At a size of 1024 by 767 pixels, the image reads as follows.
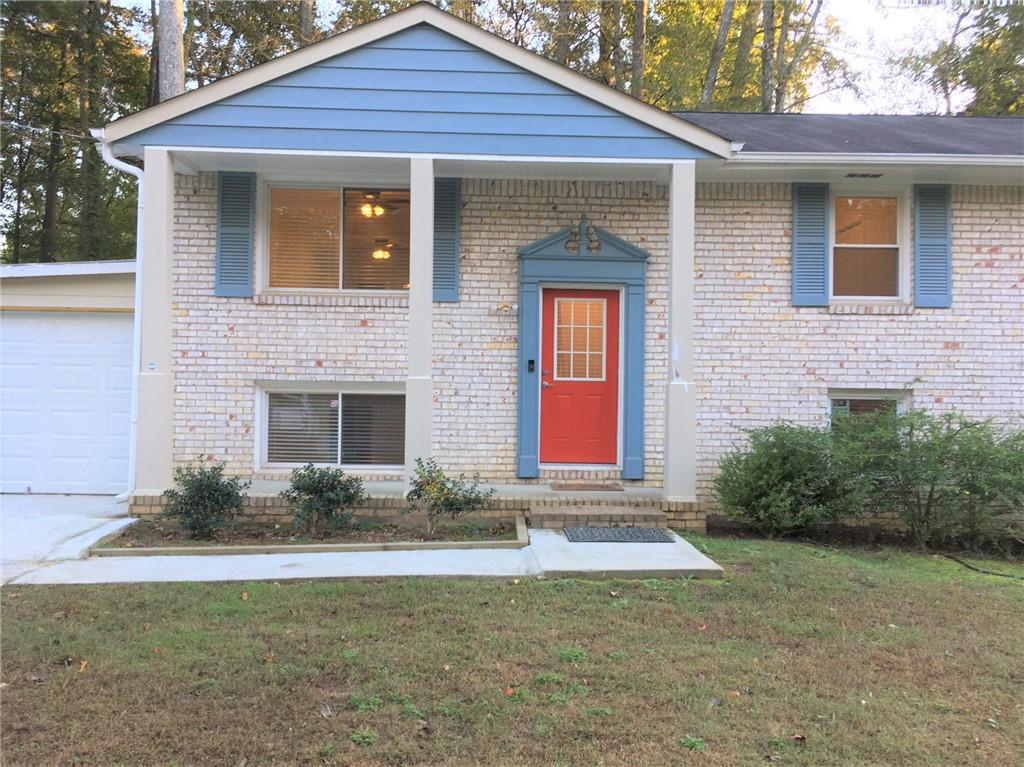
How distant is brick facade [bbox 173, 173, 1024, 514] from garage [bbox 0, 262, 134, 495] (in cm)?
87

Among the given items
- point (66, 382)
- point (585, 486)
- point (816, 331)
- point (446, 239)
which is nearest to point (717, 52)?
point (816, 331)

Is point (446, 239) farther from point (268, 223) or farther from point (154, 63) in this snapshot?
point (154, 63)

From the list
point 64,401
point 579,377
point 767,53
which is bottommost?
point 64,401

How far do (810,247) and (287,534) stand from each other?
6.39 meters

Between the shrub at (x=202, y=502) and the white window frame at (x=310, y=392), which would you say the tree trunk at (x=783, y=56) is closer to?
the white window frame at (x=310, y=392)

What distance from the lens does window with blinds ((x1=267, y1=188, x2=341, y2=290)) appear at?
26.1ft

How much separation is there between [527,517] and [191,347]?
424 centimetres

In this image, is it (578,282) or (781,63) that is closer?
(578,282)

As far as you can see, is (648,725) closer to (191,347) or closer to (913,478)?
(913,478)

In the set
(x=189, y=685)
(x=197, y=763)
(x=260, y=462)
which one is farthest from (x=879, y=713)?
(x=260, y=462)

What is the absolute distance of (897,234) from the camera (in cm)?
793

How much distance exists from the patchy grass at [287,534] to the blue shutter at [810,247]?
4.29m

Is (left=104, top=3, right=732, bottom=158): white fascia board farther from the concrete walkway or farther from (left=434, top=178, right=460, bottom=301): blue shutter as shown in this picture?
the concrete walkway

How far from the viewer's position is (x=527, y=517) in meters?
6.70
